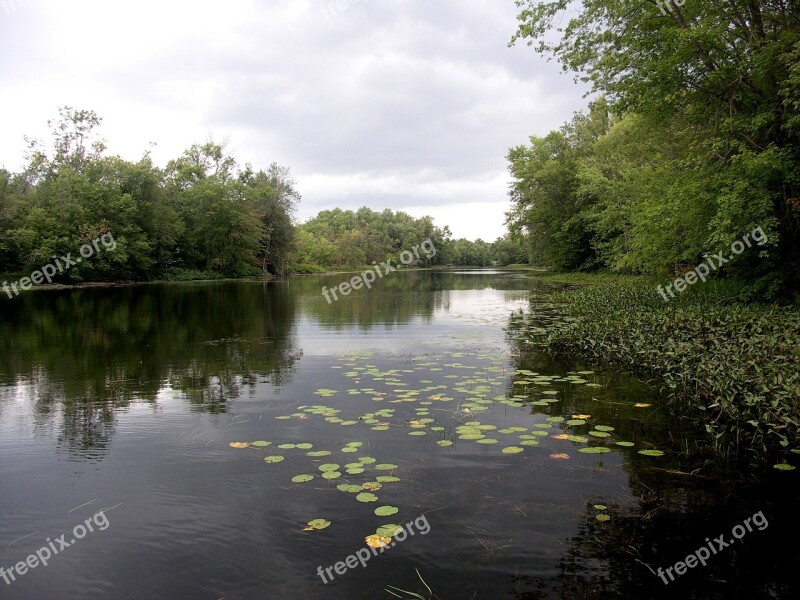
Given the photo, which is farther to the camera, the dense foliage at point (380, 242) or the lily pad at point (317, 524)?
the dense foliage at point (380, 242)

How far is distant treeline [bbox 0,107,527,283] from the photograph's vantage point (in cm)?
4341

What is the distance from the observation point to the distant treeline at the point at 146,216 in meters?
43.4

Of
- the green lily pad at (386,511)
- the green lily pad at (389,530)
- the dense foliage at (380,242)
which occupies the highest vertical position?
the dense foliage at (380,242)

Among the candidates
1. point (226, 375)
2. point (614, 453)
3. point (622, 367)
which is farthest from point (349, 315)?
point (614, 453)

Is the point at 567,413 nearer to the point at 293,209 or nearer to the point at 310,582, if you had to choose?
the point at 310,582

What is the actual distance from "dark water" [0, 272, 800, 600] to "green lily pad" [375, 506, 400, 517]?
1.9 inches

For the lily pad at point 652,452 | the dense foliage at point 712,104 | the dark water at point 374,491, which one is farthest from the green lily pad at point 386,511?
the dense foliage at point 712,104

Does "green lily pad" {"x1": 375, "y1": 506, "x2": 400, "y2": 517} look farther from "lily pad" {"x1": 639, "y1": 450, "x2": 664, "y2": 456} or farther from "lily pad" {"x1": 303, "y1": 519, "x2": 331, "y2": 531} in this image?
"lily pad" {"x1": 639, "y1": 450, "x2": 664, "y2": 456}

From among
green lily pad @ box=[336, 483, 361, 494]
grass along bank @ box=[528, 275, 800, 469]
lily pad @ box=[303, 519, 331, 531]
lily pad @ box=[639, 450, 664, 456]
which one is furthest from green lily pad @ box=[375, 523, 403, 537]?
grass along bank @ box=[528, 275, 800, 469]

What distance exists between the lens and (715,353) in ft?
26.5

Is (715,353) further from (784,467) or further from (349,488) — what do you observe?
(349,488)

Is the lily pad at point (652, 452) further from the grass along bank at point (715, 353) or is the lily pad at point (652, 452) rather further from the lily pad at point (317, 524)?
the lily pad at point (317, 524)

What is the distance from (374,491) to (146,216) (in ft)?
176

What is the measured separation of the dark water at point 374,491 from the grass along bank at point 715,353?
0.53 metres
